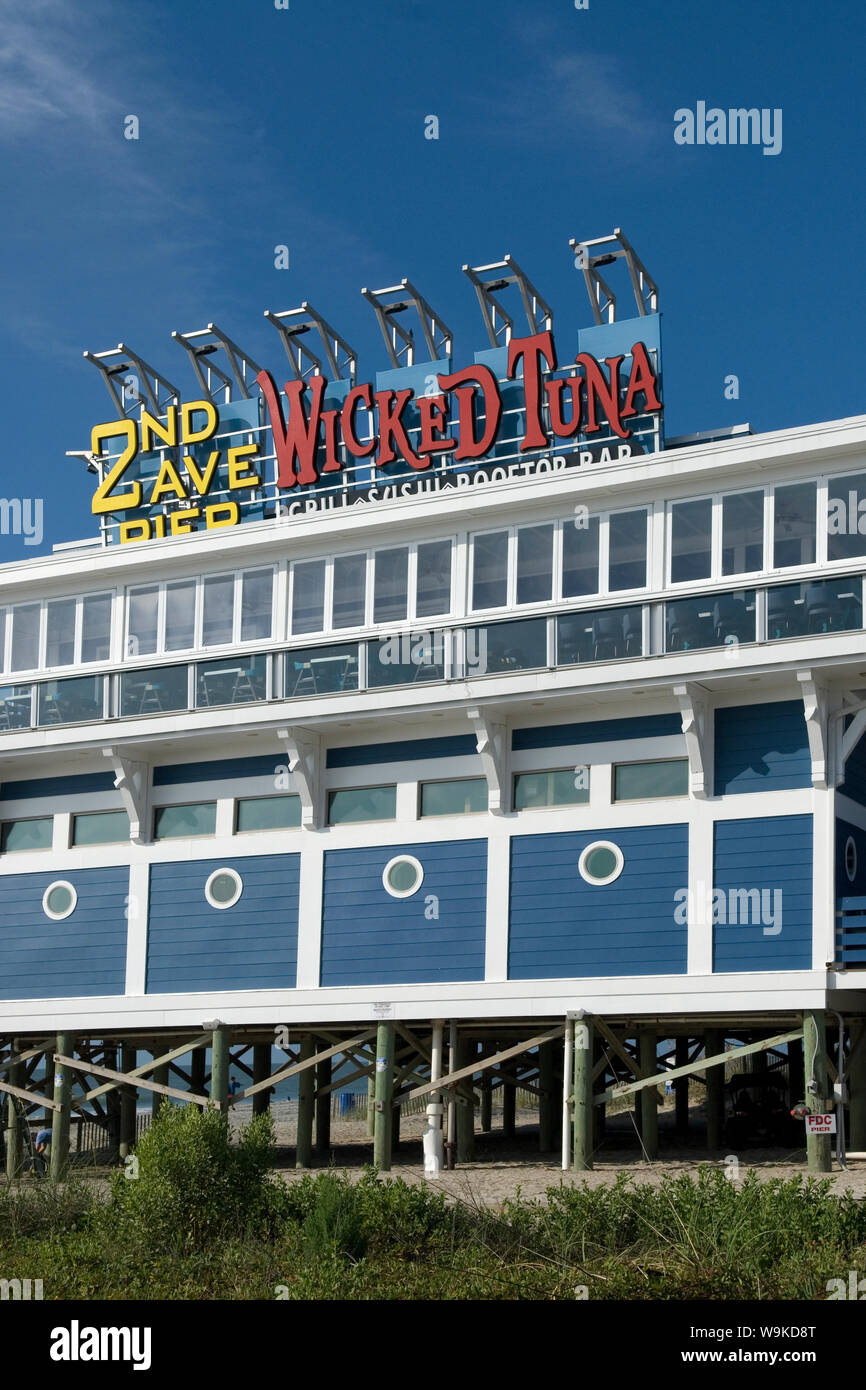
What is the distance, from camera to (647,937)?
84.4ft

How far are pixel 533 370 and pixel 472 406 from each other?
124 centimetres

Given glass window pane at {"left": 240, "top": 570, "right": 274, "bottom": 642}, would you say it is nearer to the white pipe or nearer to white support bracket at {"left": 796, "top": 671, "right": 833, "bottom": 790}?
the white pipe

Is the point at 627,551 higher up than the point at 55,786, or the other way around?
the point at 627,551

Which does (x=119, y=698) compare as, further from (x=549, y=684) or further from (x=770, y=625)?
(x=770, y=625)

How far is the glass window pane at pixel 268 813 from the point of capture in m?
29.0

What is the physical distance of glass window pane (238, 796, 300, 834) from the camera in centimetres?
2895

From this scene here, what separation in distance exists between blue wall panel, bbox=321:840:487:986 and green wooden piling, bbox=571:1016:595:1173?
1983 millimetres

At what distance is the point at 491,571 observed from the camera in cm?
2791

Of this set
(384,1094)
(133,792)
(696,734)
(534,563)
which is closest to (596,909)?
(696,734)

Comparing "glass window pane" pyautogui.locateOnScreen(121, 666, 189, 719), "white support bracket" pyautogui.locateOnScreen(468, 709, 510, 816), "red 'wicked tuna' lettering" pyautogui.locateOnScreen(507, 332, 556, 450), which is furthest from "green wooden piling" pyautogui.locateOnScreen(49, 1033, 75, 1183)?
"red 'wicked tuna' lettering" pyautogui.locateOnScreen(507, 332, 556, 450)

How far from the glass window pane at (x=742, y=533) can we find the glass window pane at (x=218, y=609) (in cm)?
856

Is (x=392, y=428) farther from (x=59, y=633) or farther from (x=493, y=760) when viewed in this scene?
(x=493, y=760)
